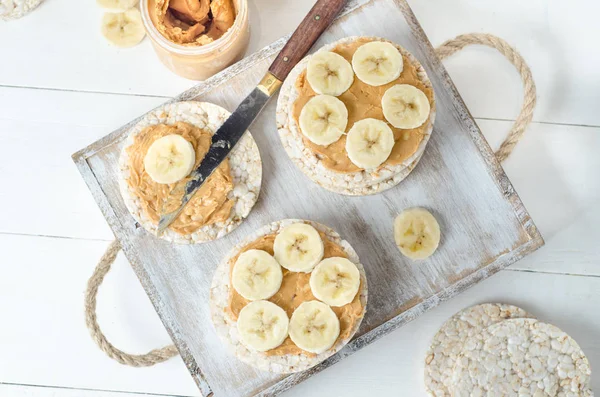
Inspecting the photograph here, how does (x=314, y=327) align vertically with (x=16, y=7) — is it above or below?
below

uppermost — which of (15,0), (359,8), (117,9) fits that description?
(15,0)

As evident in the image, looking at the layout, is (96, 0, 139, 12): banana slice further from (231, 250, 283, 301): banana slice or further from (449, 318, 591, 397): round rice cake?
(449, 318, 591, 397): round rice cake

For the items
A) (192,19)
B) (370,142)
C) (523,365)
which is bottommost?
(523,365)

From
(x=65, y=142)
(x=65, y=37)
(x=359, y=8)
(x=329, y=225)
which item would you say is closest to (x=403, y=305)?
(x=329, y=225)

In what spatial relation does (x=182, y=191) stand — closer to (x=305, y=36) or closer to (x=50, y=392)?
(x=305, y=36)

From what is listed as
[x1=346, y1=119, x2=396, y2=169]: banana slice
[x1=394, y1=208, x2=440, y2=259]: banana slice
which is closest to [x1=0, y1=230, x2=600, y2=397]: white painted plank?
[x1=394, y1=208, x2=440, y2=259]: banana slice

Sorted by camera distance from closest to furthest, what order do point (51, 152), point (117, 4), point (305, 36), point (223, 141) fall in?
point (223, 141), point (305, 36), point (117, 4), point (51, 152)

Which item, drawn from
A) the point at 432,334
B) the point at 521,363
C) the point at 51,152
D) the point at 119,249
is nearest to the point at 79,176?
the point at 51,152

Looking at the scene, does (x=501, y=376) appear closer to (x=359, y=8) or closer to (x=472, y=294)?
(x=472, y=294)
